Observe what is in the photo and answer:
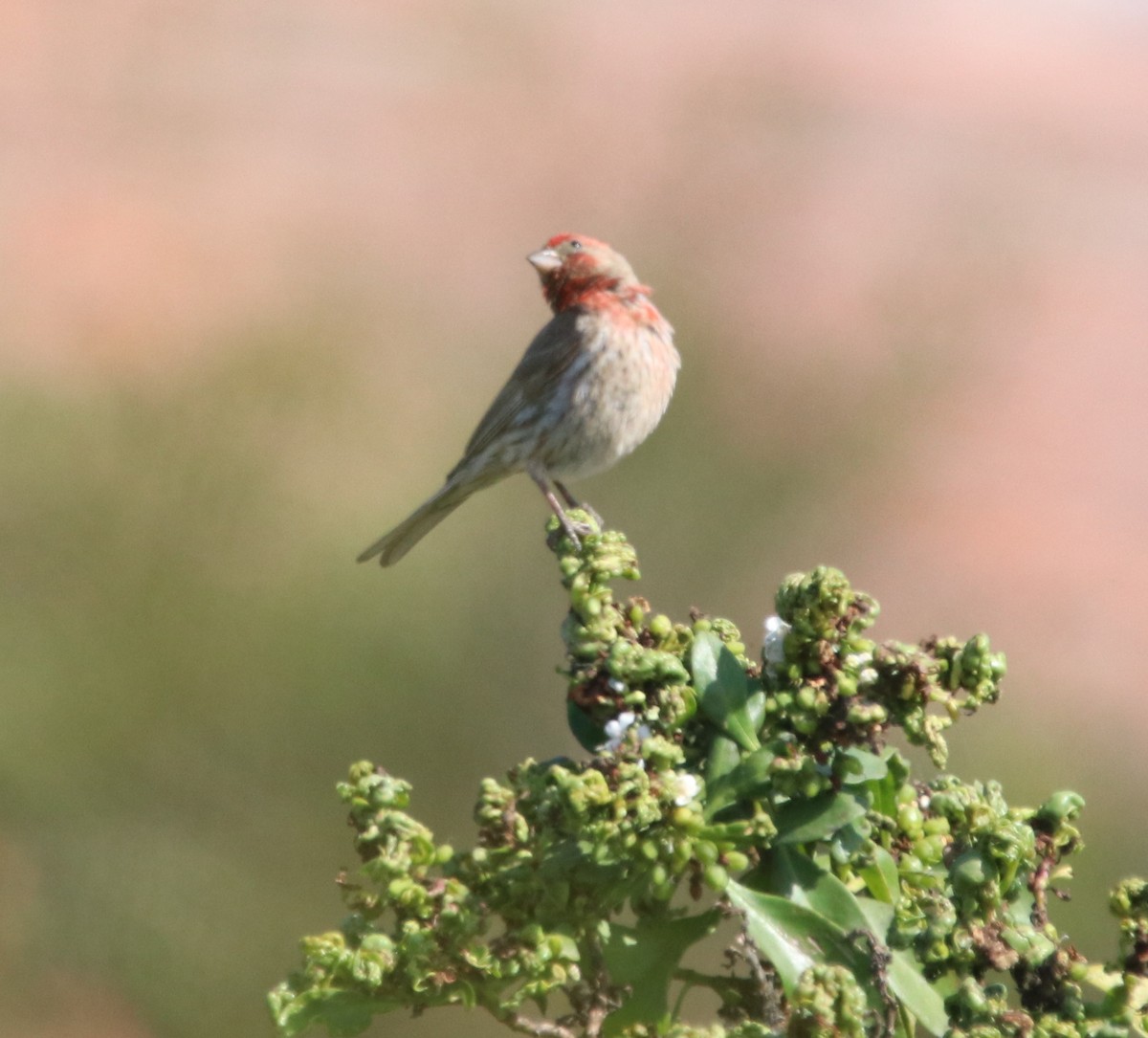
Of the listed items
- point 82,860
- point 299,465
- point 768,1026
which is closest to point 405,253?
point 299,465

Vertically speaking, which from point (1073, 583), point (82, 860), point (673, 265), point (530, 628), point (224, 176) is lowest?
point (82, 860)

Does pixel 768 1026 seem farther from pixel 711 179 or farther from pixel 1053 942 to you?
pixel 711 179

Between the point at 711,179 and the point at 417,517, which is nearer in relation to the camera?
the point at 417,517

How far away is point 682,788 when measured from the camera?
5.18 ft

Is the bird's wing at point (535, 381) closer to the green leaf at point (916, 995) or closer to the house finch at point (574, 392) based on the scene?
the house finch at point (574, 392)

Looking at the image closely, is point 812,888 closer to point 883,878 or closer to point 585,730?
point 883,878

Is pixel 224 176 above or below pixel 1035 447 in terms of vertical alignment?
above

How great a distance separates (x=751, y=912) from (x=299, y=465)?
5.57 metres

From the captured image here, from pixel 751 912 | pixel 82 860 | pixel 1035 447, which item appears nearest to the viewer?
pixel 751 912

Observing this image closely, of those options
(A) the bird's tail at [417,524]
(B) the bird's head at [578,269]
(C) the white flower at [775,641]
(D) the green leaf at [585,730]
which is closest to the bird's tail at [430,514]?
(A) the bird's tail at [417,524]

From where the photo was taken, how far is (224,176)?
12797 millimetres

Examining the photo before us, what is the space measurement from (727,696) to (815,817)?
0.53ft

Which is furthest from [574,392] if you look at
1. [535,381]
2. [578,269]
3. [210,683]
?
[210,683]

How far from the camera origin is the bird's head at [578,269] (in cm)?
548
